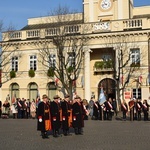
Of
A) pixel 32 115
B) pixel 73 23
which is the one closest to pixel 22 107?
pixel 32 115

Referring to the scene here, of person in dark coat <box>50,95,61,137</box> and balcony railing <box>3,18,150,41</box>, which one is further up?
balcony railing <box>3,18,150,41</box>

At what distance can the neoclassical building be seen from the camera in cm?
4159

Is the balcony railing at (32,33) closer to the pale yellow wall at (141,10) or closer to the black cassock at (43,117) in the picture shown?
the pale yellow wall at (141,10)

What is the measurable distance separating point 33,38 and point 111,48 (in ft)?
32.3

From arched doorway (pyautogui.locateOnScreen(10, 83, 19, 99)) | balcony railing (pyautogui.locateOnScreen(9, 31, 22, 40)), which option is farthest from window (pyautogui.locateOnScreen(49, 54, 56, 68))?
arched doorway (pyautogui.locateOnScreen(10, 83, 19, 99))

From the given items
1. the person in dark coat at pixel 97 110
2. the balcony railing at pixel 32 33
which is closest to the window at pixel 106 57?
the balcony railing at pixel 32 33

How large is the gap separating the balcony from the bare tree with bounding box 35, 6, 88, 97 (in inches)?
71.9

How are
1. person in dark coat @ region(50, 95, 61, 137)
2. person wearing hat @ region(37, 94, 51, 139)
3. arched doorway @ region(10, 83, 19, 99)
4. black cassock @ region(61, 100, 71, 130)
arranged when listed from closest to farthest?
person wearing hat @ region(37, 94, 51, 139), person in dark coat @ region(50, 95, 61, 137), black cassock @ region(61, 100, 71, 130), arched doorway @ region(10, 83, 19, 99)

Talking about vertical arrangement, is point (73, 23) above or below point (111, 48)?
above

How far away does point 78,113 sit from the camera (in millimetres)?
17750

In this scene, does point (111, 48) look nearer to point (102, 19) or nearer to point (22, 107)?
point (102, 19)

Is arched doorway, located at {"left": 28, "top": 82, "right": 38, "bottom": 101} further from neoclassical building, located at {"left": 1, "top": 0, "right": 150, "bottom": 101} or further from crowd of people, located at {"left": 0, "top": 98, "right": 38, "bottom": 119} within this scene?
crowd of people, located at {"left": 0, "top": 98, "right": 38, "bottom": 119}

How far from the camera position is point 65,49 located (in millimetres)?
42406

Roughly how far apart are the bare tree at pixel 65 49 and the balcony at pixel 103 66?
5.99ft
